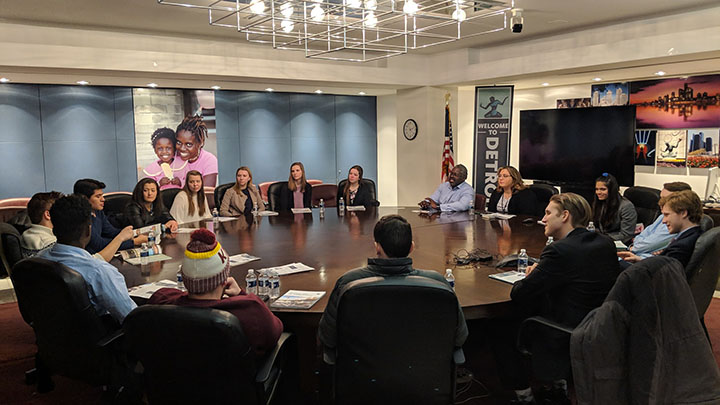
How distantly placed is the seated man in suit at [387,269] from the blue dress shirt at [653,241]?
2.44 meters

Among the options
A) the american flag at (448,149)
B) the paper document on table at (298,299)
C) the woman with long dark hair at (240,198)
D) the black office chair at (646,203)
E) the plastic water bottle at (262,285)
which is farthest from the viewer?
the american flag at (448,149)

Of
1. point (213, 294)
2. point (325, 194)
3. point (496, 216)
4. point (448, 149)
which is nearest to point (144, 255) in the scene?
point (213, 294)

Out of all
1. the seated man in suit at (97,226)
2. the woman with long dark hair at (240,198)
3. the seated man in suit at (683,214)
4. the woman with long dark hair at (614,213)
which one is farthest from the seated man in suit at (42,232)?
the woman with long dark hair at (614,213)

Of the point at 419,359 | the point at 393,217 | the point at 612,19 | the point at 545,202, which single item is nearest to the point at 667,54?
the point at 612,19

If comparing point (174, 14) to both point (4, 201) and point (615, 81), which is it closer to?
point (4, 201)

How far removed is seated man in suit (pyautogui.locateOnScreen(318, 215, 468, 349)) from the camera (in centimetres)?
221

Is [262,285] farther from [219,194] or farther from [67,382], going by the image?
[219,194]

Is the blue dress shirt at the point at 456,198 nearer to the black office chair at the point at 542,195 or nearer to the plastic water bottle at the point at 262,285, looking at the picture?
the black office chair at the point at 542,195

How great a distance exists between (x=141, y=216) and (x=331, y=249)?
6.79 feet

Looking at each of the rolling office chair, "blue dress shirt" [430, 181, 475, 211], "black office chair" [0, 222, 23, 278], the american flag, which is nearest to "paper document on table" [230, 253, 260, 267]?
"black office chair" [0, 222, 23, 278]

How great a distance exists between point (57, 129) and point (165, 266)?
577 cm

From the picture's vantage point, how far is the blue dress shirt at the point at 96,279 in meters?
2.67

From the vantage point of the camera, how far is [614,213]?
4879 millimetres

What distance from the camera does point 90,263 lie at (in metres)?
2.70
